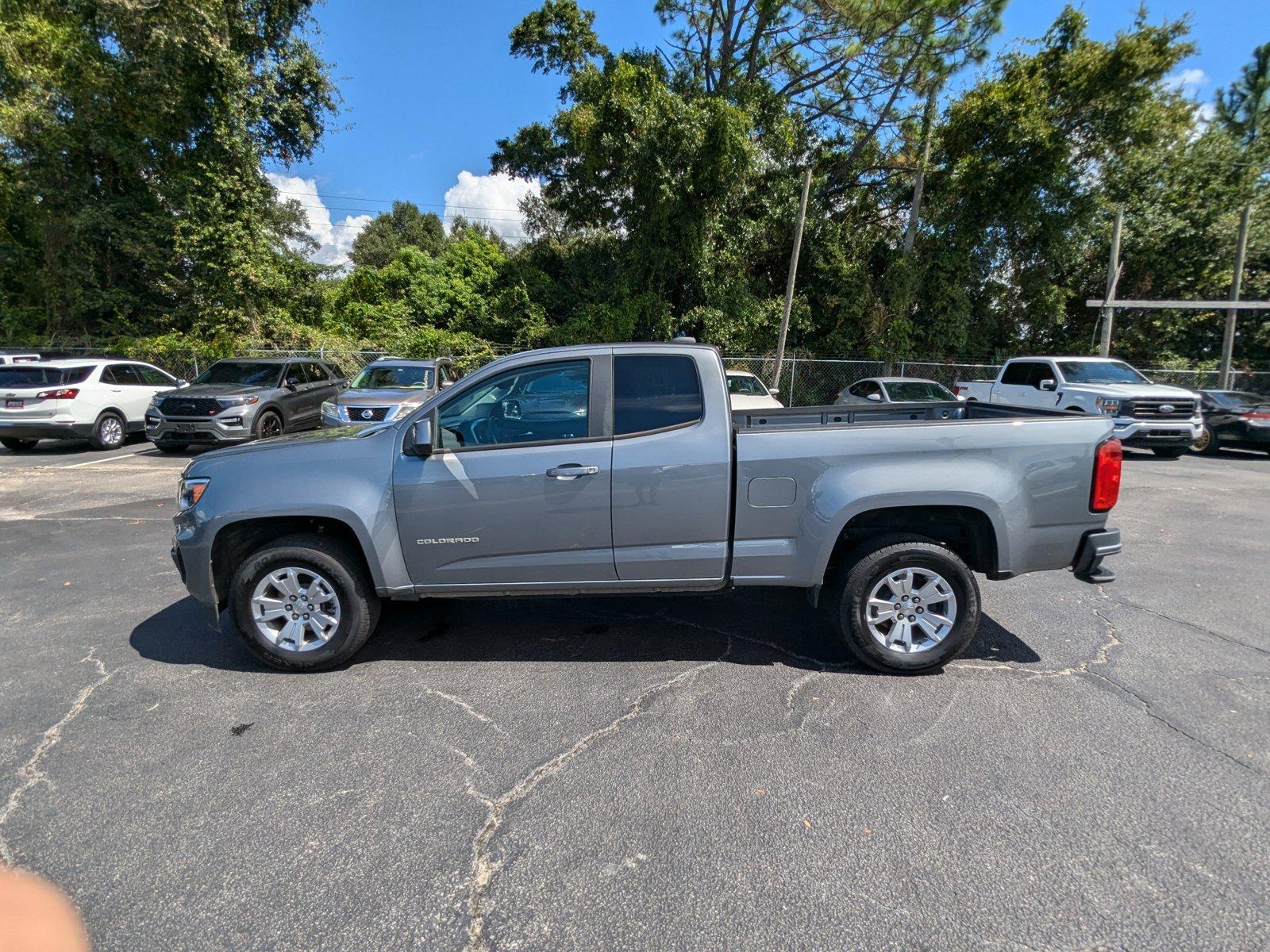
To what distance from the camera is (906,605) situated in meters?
3.83

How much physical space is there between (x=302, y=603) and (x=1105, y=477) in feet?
15.3

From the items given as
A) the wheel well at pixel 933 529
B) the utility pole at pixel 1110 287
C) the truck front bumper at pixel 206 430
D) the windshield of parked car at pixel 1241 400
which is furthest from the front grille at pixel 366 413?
the utility pole at pixel 1110 287

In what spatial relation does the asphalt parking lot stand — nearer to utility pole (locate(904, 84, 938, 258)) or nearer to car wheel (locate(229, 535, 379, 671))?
car wheel (locate(229, 535, 379, 671))

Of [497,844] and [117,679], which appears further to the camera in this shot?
[117,679]

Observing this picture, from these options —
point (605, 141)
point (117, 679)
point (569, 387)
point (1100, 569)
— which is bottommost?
point (117, 679)

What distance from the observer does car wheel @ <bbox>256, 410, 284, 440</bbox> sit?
39.5 ft

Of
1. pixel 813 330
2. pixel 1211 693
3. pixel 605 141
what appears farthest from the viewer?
pixel 813 330

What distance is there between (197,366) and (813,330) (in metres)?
18.5

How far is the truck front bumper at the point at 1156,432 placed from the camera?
12133 mm

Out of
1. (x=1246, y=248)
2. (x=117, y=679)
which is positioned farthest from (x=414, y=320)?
(x=1246, y=248)

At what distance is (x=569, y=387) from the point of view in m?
3.97

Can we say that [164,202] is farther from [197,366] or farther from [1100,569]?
[1100,569]

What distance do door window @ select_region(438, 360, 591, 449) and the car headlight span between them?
145 cm

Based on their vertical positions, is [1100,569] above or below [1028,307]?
below
